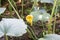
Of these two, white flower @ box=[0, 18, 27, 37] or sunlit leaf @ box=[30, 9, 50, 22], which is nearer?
white flower @ box=[0, 18, 27, 37]

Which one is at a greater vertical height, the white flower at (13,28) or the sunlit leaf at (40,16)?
the white flower at (13,28)

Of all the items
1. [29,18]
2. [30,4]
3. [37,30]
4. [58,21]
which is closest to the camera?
[29,18]

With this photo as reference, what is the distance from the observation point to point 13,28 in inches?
40.4

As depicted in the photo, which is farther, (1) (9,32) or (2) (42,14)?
(2) (42,14)

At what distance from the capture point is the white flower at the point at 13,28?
980mm

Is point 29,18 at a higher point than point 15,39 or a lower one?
higher

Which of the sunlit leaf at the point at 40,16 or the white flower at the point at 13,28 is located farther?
the sunlit leaf at the point at 40,16

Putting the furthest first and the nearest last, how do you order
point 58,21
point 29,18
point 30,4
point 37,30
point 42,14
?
point 30,4, point 58,21, point 37,30, point 42,14, point 29,18

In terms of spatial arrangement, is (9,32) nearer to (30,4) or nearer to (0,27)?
(0,27)

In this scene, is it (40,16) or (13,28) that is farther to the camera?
(40,16)

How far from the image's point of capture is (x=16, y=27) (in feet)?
3.39

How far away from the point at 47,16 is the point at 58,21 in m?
0.34

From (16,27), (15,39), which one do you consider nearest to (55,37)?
(16,27)

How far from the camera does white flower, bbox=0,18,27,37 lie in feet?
3.22
